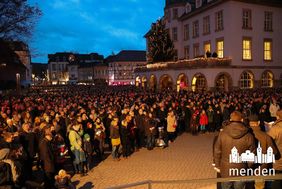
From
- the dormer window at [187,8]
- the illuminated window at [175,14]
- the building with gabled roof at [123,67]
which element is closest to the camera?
the dormer window at [187,8]

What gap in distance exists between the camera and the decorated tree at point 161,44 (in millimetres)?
Answer: 45406

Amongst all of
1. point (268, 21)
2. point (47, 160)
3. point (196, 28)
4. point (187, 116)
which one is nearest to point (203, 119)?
point (187, 116)

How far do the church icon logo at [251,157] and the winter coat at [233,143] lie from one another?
0.05 metres

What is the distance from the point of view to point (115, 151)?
12719 millimetres

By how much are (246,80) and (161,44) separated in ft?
43.7

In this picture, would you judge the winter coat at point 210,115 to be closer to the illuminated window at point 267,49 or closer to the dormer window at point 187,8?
the illuminated window at point 267,49

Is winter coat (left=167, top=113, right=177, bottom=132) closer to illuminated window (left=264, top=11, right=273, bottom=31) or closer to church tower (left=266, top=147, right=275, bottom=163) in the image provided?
church tower (left=266, top=147, right=275, bottom=163)

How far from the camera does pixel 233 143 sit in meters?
5.93

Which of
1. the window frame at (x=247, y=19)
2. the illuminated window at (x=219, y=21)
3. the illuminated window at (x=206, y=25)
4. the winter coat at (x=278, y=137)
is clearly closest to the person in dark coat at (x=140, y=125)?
the winter coat at (x=278, y=137)

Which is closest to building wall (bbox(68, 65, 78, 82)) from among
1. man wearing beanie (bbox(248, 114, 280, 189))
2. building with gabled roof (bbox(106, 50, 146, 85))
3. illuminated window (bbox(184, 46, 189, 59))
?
building with gabled roof (bbox(106, 50, 146, 85))

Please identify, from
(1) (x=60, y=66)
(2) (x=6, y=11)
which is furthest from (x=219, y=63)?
(1) (x=60, y=66)

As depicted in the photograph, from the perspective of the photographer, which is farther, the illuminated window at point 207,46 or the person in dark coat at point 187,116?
the illuminated window at point 207,46

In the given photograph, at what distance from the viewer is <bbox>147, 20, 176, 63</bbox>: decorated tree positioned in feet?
149

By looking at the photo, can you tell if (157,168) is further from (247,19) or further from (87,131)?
(247,19)
